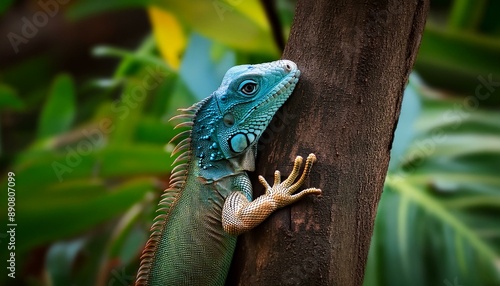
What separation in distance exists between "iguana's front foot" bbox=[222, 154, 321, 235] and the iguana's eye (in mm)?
454

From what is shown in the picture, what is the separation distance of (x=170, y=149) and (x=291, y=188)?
235 cm

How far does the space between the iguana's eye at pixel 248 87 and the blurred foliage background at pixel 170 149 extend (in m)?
1.08

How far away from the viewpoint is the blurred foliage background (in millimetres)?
4051

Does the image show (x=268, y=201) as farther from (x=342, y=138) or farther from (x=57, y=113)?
(x=57, y=113)

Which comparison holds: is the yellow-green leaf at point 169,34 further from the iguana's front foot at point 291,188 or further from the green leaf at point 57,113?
the iguana's front foot at point 291,188

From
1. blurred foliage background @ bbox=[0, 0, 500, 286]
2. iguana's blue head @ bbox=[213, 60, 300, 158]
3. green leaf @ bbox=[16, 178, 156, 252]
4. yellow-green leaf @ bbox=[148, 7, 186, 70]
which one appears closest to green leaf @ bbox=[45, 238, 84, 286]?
blurred foliage background @ bbox=[0, 0, 500, 286]

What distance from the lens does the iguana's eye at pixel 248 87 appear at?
2646mm

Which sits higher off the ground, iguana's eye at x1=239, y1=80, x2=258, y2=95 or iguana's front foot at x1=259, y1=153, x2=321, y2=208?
iguana's eye at x1=239, y1=80, x2=258, y2=95

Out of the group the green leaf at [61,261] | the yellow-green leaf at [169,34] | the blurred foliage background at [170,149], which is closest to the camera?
the blurred foliage background at [170,149]

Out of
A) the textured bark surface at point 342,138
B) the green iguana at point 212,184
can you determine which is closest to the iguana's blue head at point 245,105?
the green iguana at point 212,184

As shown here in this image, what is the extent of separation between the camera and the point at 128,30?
795 centimetres

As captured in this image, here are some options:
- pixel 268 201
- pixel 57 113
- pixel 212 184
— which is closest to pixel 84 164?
pixel 57 113

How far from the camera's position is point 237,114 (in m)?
2.68

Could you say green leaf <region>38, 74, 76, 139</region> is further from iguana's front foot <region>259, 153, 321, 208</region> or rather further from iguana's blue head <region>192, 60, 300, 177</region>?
iguana's front foot <region>259, 153, 321, 208</region>
